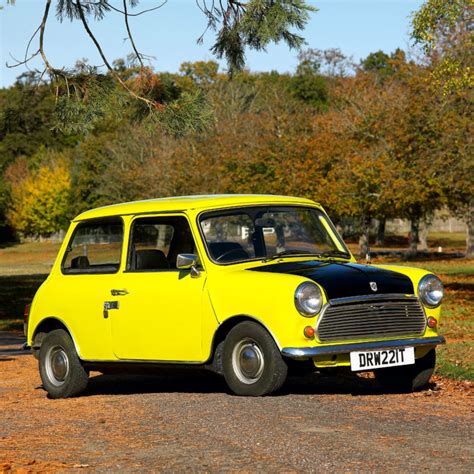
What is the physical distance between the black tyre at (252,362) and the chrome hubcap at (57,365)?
2.22 meters

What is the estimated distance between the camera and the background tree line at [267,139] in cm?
1850

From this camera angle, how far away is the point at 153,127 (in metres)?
18.0

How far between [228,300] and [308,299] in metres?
0.82

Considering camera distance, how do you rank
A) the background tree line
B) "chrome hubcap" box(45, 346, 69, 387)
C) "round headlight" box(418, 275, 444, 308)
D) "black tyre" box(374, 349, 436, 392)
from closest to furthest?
"round headlight" box(418, 275, 444, 308)
"black tyre" box(374, 349, 436, 392)
"chrome hubcap" box(45, 346, 69, 387)
the background tree line

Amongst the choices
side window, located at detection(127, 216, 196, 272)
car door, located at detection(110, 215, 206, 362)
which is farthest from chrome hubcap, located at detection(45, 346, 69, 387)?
side window, located at detection(127, 216, 196, 272)

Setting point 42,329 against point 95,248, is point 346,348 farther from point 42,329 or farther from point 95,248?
point 42,329

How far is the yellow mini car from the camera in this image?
963cm

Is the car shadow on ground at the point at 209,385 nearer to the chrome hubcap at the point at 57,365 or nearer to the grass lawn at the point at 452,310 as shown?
the chrome hubcap at the point at 57,365

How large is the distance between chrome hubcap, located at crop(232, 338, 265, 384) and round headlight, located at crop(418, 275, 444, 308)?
1.69 m

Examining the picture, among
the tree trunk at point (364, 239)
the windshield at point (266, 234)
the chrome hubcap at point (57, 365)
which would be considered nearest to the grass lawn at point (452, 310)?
the tree trunk at point (364, 239)

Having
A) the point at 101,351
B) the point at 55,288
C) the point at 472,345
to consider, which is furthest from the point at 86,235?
the point at 472,345

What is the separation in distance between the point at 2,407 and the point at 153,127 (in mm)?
8252

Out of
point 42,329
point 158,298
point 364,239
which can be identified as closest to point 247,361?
point 158,298

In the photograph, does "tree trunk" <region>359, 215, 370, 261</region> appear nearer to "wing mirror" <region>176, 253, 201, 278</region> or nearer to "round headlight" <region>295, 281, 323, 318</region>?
"wing mirror" <region>176, 253, 201, 278</region>
